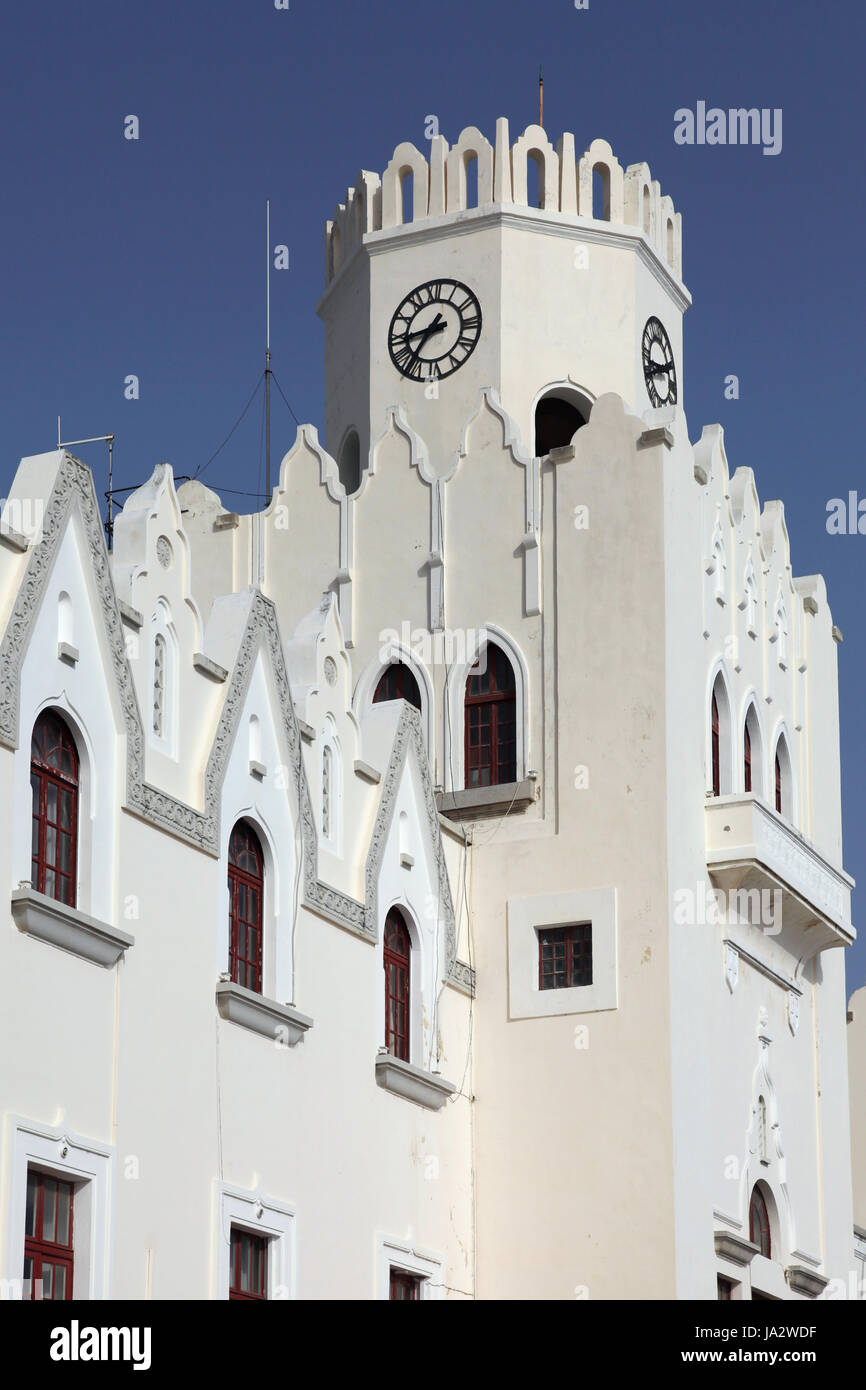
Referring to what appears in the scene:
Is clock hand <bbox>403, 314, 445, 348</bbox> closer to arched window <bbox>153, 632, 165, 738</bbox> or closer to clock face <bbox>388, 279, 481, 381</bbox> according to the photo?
clock face <bbox>388, 279, 481, 381</bbox>

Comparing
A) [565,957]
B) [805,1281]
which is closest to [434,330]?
[565,957]

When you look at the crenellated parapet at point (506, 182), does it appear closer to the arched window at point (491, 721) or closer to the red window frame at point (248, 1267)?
the arched window at point (491, 721)

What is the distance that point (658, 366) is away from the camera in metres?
31.0

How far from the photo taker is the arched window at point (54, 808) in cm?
1873

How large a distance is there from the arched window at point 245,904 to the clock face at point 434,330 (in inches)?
383

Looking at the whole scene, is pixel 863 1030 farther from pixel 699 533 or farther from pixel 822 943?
pixel 699 533

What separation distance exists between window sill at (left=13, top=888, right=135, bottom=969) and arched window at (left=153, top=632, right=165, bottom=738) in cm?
223

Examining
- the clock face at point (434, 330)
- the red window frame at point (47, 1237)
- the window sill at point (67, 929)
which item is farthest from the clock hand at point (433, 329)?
the red window frame at point (47, 1237)

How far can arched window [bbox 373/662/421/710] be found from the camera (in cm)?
2773

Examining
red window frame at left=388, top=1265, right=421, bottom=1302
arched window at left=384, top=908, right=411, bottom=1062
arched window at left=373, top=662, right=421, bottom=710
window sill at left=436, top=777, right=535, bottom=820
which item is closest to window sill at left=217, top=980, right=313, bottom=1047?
arched window at left=384, top=908, right=411, bottom=1062

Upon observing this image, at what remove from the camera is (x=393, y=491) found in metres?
28.5

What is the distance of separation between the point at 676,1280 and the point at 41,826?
9.23 metres

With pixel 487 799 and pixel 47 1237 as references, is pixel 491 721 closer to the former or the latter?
pixel 487 799
